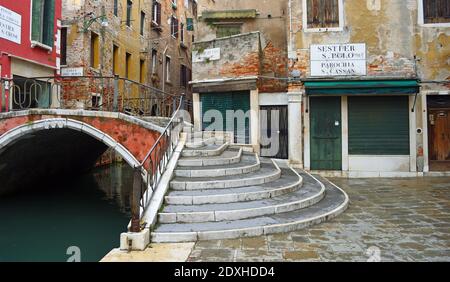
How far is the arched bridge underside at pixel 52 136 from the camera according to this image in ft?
28.7

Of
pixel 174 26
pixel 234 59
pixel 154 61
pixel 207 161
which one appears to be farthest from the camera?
pixel 174 26

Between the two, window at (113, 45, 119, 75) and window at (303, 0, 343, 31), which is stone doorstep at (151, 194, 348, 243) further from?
window at (113, 45, 119, 75)

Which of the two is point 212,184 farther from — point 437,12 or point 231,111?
point 437,12

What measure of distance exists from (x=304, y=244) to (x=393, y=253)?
3.50 feet

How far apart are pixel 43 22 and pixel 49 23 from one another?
0.22m

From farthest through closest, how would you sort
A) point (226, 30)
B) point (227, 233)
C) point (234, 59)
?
point (226, 30) → point (234, 59) → point (227, 233)

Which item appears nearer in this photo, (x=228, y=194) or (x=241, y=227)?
(x=241, y=227)

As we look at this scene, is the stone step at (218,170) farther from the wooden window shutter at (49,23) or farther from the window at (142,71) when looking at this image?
the window at (142,71)

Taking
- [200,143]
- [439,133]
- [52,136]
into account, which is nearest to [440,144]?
[439,133]

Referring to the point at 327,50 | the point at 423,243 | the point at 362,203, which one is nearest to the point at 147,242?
the point at 423,243

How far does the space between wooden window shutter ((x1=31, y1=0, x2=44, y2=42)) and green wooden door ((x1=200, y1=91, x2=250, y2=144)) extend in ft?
19.3

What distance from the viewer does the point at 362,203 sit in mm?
7199

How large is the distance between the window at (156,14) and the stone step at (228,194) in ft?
52.5

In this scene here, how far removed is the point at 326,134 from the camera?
1124 cm
